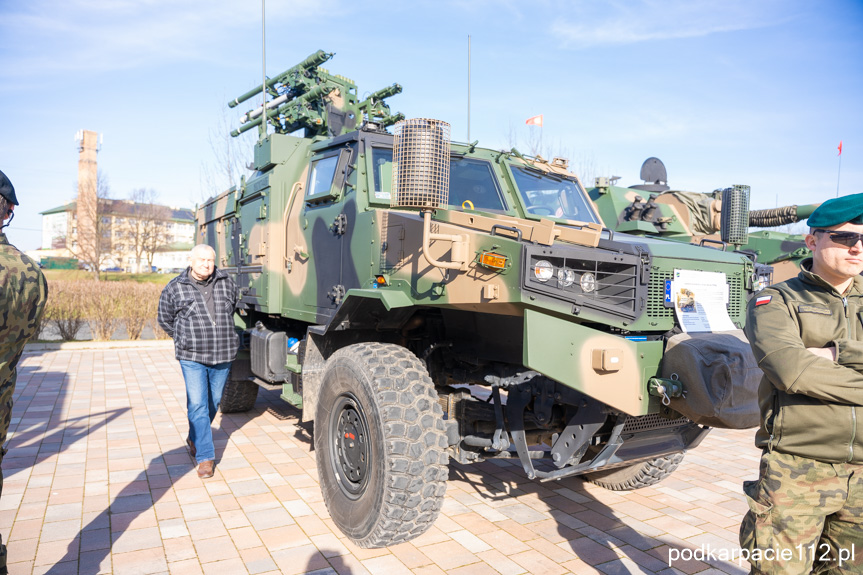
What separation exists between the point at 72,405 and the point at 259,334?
300 centimetres

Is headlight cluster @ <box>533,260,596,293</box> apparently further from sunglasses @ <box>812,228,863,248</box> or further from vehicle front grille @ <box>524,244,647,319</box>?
sunglasses @ <box>812,228,863,248</box>

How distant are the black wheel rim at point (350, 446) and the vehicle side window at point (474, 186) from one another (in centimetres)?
154

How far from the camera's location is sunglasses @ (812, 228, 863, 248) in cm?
207

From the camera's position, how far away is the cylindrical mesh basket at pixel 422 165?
9.94ft

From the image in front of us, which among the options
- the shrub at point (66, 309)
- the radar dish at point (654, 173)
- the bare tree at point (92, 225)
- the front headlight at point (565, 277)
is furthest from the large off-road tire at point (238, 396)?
the bare tree at point (92, 225)

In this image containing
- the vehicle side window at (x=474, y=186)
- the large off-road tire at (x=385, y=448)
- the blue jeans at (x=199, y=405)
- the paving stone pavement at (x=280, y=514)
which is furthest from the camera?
the blue jeans at (x=199, y=405)

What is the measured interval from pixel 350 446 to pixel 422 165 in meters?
1.79

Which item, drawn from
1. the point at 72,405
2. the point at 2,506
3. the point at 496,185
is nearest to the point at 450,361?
the point at 496,185

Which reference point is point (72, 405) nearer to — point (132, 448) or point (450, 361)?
point (132, 448)

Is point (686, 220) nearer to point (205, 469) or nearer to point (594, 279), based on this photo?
point (594, 279)

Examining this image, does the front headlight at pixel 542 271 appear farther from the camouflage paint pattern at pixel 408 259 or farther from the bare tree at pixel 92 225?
the bare tree at pixel 92 225

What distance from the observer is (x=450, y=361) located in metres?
4.32

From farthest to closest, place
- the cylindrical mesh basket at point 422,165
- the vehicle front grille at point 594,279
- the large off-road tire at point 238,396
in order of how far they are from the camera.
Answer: the large off-road tire at point 238,396 < the cylindrical mesh basket at point 422,165 < the vehicle front grille at point 594,279

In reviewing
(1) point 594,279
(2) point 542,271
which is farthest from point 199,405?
(1) point 594,279
